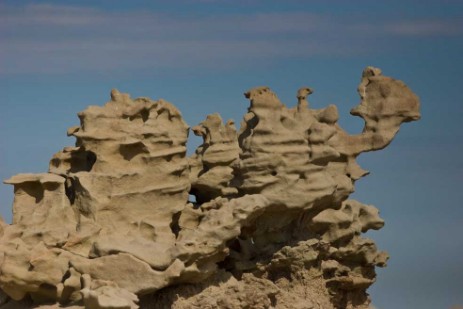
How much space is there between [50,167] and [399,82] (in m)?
5.69

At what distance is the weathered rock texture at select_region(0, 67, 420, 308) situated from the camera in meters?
28.0

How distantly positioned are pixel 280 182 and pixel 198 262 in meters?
1.98

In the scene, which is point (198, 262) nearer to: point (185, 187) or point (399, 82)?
point (185, 187)

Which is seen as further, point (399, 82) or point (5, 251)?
point (399, 82)

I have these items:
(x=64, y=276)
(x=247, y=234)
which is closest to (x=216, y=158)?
(x=247, y=234)

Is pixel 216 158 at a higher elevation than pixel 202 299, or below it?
higher

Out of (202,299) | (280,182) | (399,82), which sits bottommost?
(202,299)

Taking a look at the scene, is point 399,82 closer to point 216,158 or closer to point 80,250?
point 216,158

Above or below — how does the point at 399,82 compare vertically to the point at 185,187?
above

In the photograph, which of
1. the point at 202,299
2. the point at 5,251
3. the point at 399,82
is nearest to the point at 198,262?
the point at 202,299

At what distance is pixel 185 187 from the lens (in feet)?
96.4

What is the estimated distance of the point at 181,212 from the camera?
2955 centimetres

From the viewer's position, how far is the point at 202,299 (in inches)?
1115

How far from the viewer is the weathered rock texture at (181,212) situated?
1102 inches
